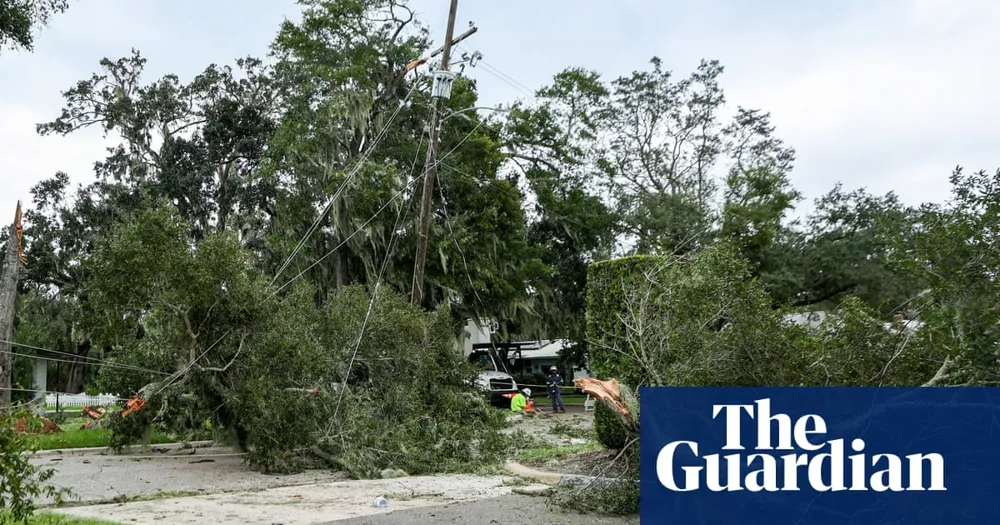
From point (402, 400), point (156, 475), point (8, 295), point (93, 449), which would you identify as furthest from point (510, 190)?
point (156, 475)

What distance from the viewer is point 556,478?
31.5 feet

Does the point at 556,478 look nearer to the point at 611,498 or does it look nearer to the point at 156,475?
the point at 611,498

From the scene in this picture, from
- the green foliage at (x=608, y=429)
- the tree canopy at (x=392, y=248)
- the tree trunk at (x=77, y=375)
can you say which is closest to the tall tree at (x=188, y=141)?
the tree canopy at (x=392, y=248)

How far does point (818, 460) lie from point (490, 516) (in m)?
3.22

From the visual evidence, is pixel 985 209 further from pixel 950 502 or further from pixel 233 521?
pixel 233 521

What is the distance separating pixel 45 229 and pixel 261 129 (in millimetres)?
7705

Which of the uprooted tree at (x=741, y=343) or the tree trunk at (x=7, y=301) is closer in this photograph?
the uprooted tree at (x=741, y=343)

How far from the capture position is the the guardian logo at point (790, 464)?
5316 mm

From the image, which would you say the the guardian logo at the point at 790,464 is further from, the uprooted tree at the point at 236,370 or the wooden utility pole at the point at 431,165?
the wooden utility pole at the point at 431,165

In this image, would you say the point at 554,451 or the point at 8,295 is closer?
the point at 554,451

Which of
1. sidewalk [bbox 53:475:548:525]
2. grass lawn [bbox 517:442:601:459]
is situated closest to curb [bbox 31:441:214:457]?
sidewalk [bbox 53:475:548:525]

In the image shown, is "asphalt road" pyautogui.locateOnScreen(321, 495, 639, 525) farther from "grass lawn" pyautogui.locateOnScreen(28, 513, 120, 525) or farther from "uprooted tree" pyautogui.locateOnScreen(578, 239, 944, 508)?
"grass lawn" pyautogui.locateOnScreen(28, 513, 120, 525)

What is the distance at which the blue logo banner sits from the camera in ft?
17.5

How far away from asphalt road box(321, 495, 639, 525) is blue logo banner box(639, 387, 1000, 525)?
191 centimetres
